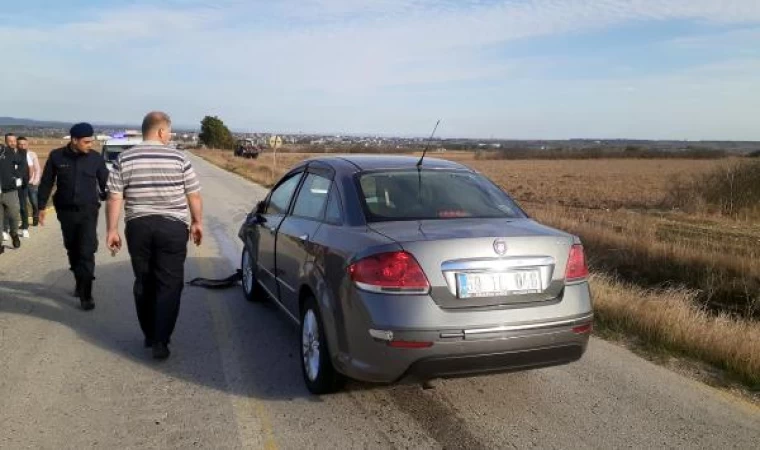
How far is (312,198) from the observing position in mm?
5117

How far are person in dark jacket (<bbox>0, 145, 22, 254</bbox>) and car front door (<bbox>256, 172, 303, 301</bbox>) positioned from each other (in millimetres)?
5625

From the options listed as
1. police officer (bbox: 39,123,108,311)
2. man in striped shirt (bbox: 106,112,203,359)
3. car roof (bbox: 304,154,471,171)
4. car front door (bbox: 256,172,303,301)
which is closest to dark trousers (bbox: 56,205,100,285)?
police officer (bbox: 39,123,108,311)

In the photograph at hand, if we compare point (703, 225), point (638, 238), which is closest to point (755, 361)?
point (638, 238)

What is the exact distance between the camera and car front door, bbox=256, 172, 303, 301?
5.66 metres

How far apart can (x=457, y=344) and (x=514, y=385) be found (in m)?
1.15

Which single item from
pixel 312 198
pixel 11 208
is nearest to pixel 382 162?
pixel 312 198

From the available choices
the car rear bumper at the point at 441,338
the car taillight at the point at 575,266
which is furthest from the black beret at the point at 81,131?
the car taillight at the point at 575,266

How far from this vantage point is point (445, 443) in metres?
3.64

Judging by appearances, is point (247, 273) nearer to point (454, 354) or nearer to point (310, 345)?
point (310, 345)

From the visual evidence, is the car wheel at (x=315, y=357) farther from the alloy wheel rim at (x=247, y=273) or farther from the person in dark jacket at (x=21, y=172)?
the person in dark jacket at (x=21, y=172)

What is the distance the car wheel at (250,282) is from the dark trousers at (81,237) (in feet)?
4.87

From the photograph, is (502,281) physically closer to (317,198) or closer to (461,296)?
(461,296)

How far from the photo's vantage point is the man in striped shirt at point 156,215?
493 centimetres

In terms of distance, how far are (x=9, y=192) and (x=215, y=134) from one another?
338ft
